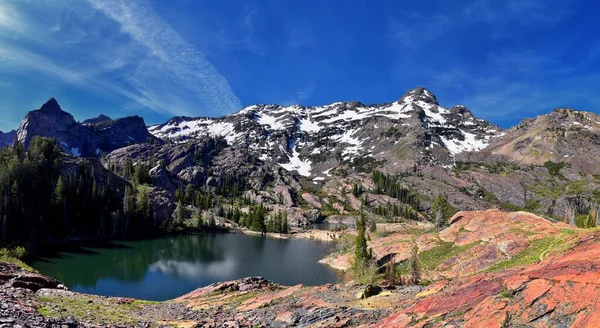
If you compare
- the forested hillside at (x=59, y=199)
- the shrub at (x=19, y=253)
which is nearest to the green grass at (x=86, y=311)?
the shrub at (x=19, y=253)

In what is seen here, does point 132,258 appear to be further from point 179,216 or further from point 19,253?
point 179,216

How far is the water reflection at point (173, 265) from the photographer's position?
7262 centimetres

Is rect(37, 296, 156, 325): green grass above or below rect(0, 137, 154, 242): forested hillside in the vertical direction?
below

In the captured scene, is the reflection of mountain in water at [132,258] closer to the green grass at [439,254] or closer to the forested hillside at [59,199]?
the forested hillside at [59,199]

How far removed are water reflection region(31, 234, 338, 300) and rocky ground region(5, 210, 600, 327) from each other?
102 ft

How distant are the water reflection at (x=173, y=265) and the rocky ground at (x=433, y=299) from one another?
3096cm

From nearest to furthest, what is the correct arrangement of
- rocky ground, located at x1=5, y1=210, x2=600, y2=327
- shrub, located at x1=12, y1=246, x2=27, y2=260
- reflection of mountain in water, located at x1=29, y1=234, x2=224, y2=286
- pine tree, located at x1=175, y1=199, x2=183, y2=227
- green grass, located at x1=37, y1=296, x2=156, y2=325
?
rocky ground, located at x1=5, y1=210, x2=600, y2=327 → green grass, located at x1=37, y1=296, x2=156, y2=325 → reflection of mountain in water, located at x1=29, y1=234, x2=224, y2=286 → shrub, located at x1=12, y1=246, x2=27, y2=260 → pine tree, located at x1=175, y1=199, x2=183, y2=227

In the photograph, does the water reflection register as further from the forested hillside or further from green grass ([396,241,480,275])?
green grass ([396,241,480,275])

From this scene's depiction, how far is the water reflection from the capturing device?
72.6 metres

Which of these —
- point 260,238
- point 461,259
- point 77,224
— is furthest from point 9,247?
point 461,259

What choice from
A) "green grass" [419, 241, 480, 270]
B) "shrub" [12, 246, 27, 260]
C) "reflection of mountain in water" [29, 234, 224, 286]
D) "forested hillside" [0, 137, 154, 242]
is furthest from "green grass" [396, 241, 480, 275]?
"forested hillside" [0, 137, 154, 242]

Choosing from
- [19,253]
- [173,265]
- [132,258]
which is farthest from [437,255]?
[19,253]

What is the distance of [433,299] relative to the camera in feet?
66.7

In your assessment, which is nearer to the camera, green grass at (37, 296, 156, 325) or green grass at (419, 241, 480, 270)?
green grass at (37, 296, 156, 325)
